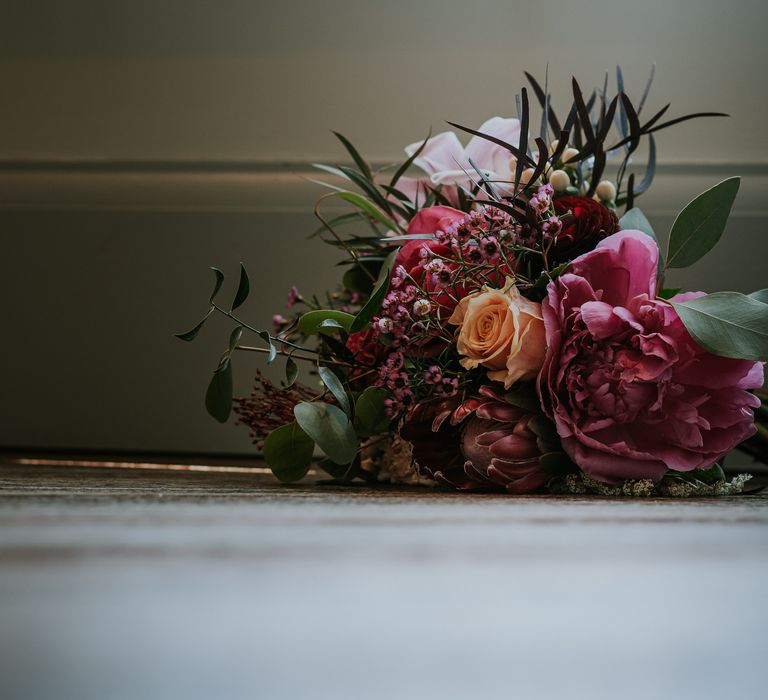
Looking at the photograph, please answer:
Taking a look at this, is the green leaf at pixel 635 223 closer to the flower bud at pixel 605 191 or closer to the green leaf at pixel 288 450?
the flower bud at pixel 605 191

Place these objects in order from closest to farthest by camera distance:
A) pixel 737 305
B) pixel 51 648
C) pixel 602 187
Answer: pixel 51 648 < pixel 737 305 < pixel 602 187

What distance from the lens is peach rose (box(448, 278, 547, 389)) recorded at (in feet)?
1.24

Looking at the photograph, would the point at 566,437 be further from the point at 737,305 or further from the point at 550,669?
the point at 550,669

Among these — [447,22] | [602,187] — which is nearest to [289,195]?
[447,22]

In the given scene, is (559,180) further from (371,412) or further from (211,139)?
(211,139)

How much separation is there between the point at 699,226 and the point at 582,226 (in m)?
0.06

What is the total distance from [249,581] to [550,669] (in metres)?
0.06

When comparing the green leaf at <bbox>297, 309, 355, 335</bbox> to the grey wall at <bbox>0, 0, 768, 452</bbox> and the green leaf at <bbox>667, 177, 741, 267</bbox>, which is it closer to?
the green leaf at <bbox>667, 177, 741, 267</bbox>

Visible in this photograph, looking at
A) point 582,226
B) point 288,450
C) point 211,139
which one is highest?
point 211,139

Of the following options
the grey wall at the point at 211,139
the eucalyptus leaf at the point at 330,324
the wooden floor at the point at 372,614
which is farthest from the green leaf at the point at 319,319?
the grey wall at the point at 211,139

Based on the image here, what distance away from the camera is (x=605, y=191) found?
48 cm

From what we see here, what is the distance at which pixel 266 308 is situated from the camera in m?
0.87

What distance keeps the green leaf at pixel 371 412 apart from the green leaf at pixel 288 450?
0.03 metres

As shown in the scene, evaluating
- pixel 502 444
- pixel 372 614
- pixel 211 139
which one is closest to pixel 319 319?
pixel 502 444
